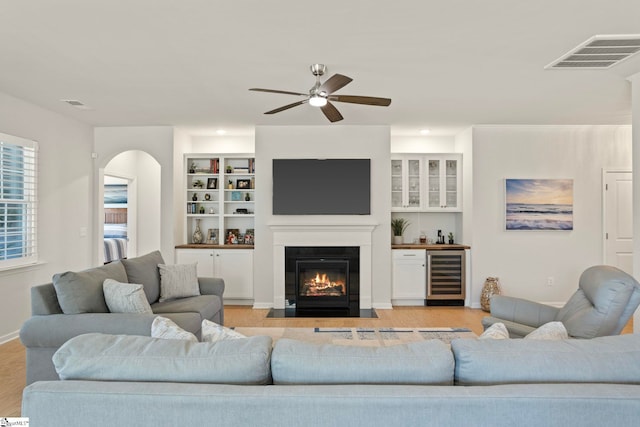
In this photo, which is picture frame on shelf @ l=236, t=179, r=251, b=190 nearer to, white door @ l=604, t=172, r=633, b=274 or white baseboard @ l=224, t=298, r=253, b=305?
white baseboard @ l=224, t=298, r=253, b=305

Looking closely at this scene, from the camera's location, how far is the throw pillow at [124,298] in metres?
2.99

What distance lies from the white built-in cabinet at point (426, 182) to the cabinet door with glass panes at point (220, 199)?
2239 mm

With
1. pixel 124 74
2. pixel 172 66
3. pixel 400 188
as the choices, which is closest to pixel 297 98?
pixel 172 66

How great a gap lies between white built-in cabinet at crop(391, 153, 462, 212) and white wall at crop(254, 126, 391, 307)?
0.47 m

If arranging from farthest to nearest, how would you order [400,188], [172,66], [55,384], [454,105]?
[400,188]
[454,105]
[172,66]
[55,384]

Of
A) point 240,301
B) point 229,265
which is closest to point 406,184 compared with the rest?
point 229,265

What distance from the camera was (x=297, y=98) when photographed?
14.5 feet

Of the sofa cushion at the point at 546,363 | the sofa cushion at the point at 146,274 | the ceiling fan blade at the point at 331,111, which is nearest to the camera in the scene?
the sofa cushion at the point at 546,363

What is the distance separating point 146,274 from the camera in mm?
3857

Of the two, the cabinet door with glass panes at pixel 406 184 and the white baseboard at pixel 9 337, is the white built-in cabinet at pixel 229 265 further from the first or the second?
the cabinet door with glass panes at pixel 406 184

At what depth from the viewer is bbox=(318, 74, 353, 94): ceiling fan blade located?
287cm

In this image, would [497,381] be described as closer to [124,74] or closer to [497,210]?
[124,74]

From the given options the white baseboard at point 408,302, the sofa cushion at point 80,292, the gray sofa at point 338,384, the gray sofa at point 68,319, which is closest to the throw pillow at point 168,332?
the gray sofa at point 338,384

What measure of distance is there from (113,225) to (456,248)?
5.86m
